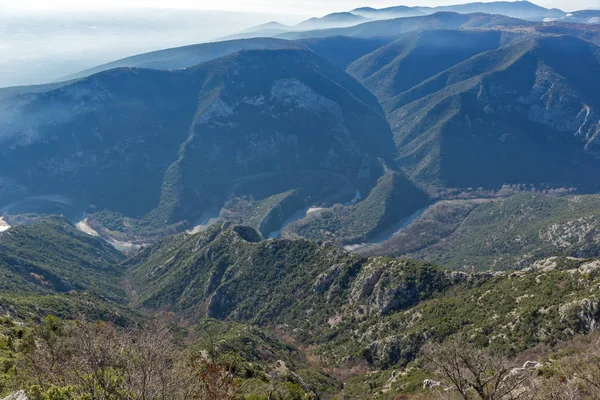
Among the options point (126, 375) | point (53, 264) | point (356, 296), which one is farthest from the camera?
point (53, 264)

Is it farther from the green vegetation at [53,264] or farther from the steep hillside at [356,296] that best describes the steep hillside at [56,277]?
the steep hillside at [356,296]

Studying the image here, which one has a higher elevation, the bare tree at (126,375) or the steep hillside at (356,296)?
the bare tree at (126,375)

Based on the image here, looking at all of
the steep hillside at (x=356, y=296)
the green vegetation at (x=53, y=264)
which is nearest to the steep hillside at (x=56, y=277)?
the green vegetation at (x=53, y=264)

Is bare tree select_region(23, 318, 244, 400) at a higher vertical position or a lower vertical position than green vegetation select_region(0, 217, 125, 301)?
higher

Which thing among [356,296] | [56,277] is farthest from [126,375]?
[56,277]

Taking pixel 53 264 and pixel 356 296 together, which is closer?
pixel 356 296

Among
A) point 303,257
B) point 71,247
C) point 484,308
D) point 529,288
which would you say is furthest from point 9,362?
point 71,247

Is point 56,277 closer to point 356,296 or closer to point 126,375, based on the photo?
point 356,296

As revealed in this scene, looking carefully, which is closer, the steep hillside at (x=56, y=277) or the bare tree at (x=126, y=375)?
the bare tree at (x=126, y=375)

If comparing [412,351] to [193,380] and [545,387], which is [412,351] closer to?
[545,387]

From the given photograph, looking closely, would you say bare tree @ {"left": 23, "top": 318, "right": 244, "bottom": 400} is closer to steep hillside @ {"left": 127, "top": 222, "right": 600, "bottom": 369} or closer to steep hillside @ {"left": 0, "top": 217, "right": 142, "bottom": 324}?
steep hillside @ {"left": 0, "top": 217, "right": 142, "bottom": 324}

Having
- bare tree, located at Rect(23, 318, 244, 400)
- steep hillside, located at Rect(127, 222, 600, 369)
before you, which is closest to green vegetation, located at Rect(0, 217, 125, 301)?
steep hillside, located at Rect(127, 222, 600, 369)
